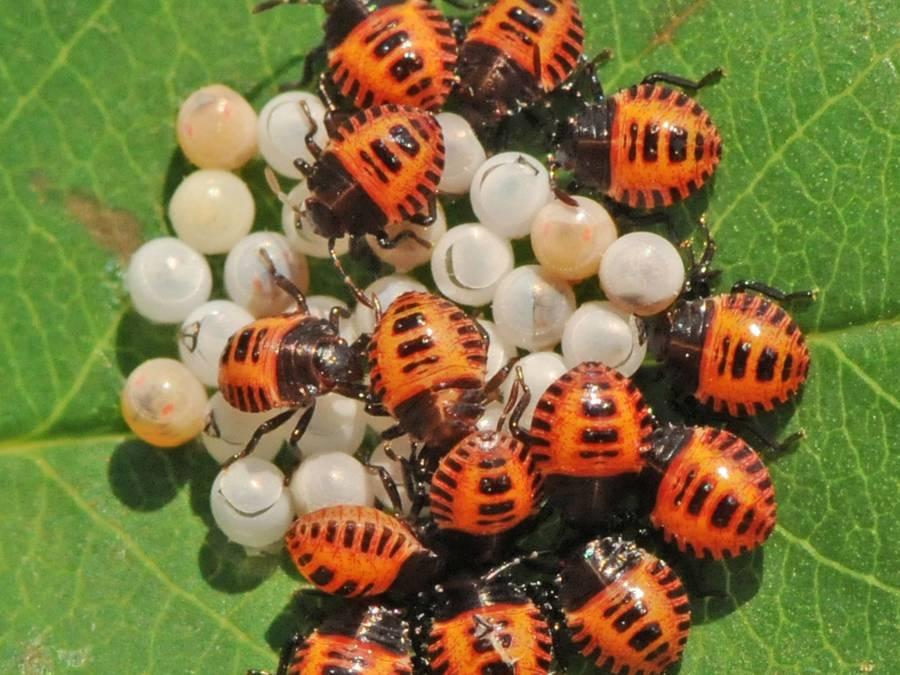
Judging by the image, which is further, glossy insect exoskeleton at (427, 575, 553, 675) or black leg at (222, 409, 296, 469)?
black leg at (222, 409, 296, 469)

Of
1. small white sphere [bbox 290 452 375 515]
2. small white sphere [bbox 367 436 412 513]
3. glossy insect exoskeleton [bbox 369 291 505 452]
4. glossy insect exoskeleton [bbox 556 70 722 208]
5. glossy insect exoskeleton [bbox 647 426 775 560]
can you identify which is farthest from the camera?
small white sphere [bbox 367 436 412 513]

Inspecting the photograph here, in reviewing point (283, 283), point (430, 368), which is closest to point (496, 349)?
point (430, 368)

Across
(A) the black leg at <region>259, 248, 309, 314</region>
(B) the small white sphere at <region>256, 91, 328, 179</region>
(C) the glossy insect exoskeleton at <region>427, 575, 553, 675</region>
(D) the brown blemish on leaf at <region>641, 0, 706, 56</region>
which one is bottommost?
(C) the glossy insect exoskeleton at <region>427, 575, 553, 675</region>

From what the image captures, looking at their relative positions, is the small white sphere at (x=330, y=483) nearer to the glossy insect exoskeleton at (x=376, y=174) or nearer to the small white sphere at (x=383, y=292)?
the small white sphere at (x=383, y=292)

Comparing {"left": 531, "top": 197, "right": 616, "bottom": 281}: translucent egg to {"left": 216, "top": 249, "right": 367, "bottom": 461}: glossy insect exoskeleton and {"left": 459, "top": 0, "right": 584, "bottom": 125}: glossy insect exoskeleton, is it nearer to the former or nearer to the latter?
{"left": 459, "top": 0, "right": 584, "bottom": 125}: glossy insect exoskeleton

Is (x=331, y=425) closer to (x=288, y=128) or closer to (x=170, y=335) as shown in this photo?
(x=170, y=335)

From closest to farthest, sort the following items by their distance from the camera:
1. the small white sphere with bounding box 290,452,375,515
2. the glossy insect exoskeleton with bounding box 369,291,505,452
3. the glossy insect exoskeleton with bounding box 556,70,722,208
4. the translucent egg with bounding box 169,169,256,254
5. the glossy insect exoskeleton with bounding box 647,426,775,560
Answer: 1. the glossy insect exoskeleton with bounding box 647,426,775,560
2. the glossy insect exoskeleton with bounding box 369,291,505,452
3. the glossy insect exoskeleton with bounding box 556,70,722,208
4. the small white sphere with bounding box 290,452,375,515
5. the translucent egg with bounding box 169,169,256,254

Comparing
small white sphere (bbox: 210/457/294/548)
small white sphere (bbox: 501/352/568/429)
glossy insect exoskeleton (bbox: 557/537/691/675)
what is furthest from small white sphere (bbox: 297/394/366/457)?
glossy insect exoskeleton (bbox: 557/537/691/675)

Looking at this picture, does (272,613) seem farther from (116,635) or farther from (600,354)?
(600,354)
